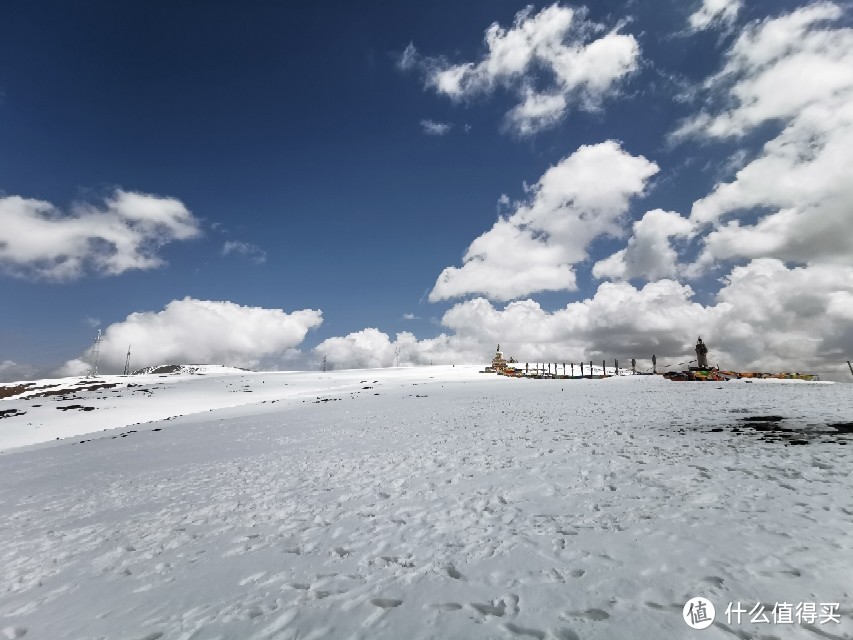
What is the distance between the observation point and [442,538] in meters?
8.73

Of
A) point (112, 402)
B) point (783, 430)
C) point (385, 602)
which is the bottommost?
point (112, 402)

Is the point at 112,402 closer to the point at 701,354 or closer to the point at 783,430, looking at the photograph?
the point at 783,430

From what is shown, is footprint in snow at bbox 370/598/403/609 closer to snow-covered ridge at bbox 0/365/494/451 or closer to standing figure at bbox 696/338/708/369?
snow-covered ridge at bbox 0/365/494/451

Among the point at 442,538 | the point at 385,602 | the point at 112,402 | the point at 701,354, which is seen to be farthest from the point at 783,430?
the point at 701,354

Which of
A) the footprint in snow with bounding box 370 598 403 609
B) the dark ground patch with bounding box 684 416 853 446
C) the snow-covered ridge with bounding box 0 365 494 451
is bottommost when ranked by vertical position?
the snow-covered ridge with bounding box 0 365 494 451

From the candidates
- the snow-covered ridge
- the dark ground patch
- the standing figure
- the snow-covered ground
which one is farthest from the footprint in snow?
the standing figure

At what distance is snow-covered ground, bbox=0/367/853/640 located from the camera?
6.02 m

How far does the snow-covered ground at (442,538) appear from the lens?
6016 millimetres

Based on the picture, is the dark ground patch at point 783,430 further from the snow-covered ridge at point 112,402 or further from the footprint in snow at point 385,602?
the snow-covered ridge at point 112,402

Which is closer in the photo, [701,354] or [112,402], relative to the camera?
[112,402]

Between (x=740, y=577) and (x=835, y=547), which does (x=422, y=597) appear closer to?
(x=740, y=577)

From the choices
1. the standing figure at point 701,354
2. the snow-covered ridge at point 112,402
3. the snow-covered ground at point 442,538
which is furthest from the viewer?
the standing figure at point 701,354

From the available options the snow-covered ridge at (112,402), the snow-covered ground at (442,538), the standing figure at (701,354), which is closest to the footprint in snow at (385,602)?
the snow-covered ground at (442,538)

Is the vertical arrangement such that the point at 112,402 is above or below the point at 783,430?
below
